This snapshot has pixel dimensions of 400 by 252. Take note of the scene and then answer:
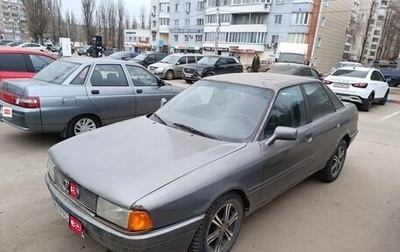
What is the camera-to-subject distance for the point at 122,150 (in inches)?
109

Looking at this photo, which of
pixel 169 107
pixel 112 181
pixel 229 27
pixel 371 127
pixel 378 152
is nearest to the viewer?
pixel 112 181

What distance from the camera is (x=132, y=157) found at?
8.64ft

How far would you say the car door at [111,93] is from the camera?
566 cm

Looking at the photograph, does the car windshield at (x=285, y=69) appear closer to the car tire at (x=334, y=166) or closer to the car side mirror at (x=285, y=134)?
the car tire at (x=334, y=166)

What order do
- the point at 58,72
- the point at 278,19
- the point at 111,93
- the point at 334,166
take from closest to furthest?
the point at 334,166 → the point at 58,72 → the point at 111,93 → the point at 278,19

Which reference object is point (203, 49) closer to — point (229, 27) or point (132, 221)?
point (229, 27)

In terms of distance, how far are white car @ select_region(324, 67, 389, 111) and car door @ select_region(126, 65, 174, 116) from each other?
777cm

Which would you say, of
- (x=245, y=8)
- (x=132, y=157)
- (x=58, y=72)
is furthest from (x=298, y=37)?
(x=132, y=157)

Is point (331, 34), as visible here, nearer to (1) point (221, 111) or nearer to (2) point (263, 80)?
(2) point (263, 80)

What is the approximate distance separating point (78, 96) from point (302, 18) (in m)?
45.0

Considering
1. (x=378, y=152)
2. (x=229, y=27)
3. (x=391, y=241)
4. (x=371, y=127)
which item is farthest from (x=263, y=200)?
(x=229, y=27)

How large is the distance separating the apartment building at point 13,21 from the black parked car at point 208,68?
66.5m

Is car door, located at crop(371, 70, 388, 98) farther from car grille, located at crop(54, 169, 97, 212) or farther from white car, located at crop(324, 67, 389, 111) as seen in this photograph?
car grille, located at crop(54, 169, 97, 212)

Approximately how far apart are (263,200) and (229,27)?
175 feet
